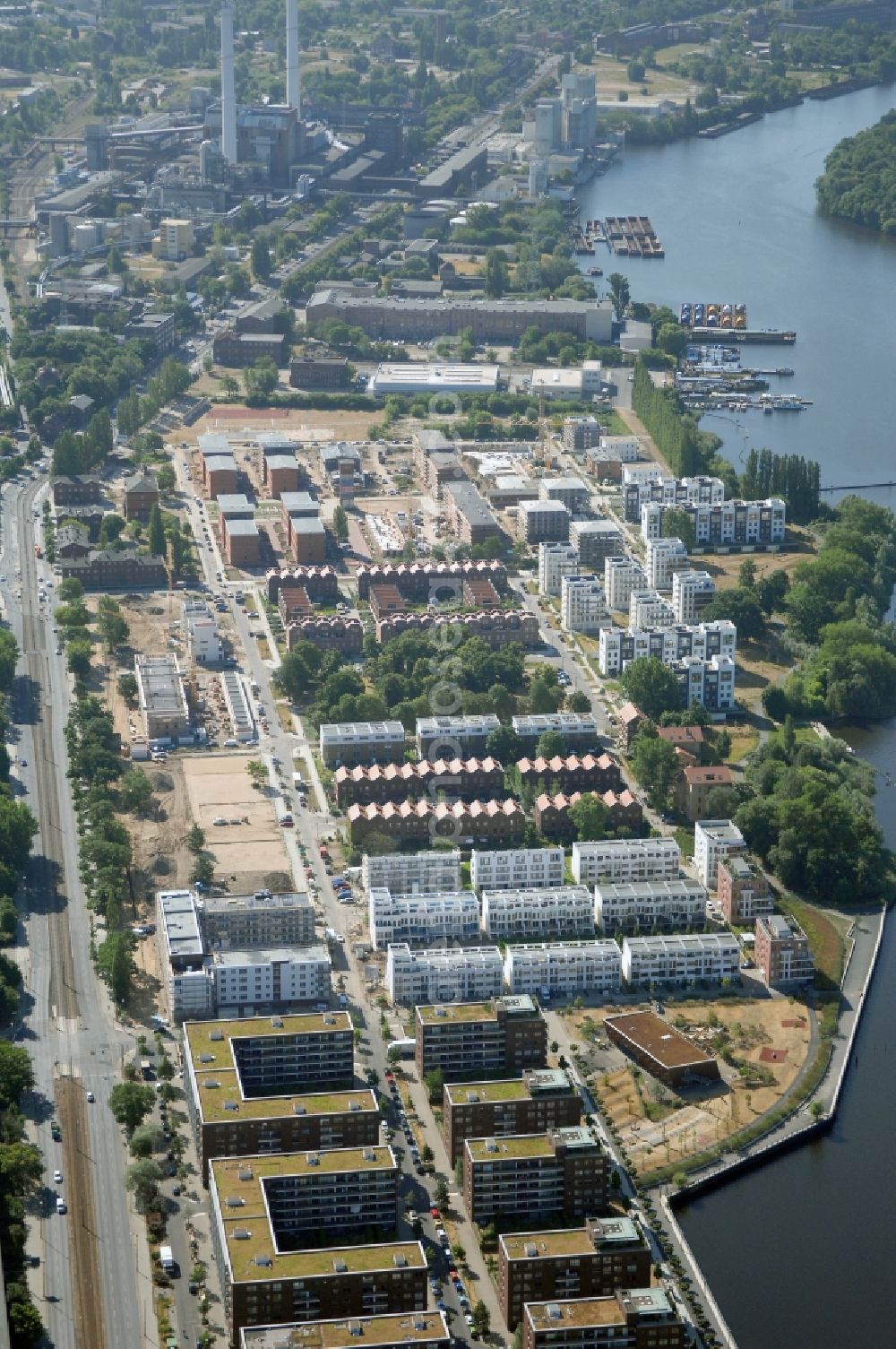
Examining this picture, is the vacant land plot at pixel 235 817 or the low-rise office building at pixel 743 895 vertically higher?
the low-rise office building at pixel 743 895

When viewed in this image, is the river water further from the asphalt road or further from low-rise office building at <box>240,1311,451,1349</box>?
the asphalt road

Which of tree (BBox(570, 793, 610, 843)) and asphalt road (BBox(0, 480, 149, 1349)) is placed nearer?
asphalt road (BBox(0, 480, 149, 1349))

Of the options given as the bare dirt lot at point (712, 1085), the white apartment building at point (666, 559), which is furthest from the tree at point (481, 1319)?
the white apartment building at point (666, 559)

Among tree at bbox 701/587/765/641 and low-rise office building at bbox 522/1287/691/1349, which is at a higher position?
low-rise office building at bbox 522/1287/691/1349

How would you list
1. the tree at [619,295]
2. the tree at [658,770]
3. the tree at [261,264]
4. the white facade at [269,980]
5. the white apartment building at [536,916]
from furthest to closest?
1. the tree at [261,264]
2. the tree at [619,295]
3. the tree at [658,770]
4. the white apartment building at [536,916]
5. the white facade at [269,980]

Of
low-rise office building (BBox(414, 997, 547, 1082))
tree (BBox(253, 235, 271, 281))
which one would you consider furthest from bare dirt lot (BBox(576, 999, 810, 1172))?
tree (BBox(253, 235, 271, 281))

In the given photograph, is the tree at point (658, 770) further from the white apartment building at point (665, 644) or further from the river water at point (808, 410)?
the white apartment building at point (665, 644)

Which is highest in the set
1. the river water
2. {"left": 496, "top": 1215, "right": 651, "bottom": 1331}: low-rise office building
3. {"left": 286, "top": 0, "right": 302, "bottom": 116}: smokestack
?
{"left": 286, "top": 0, "right": 302, "bottom": 116}: smokestack
